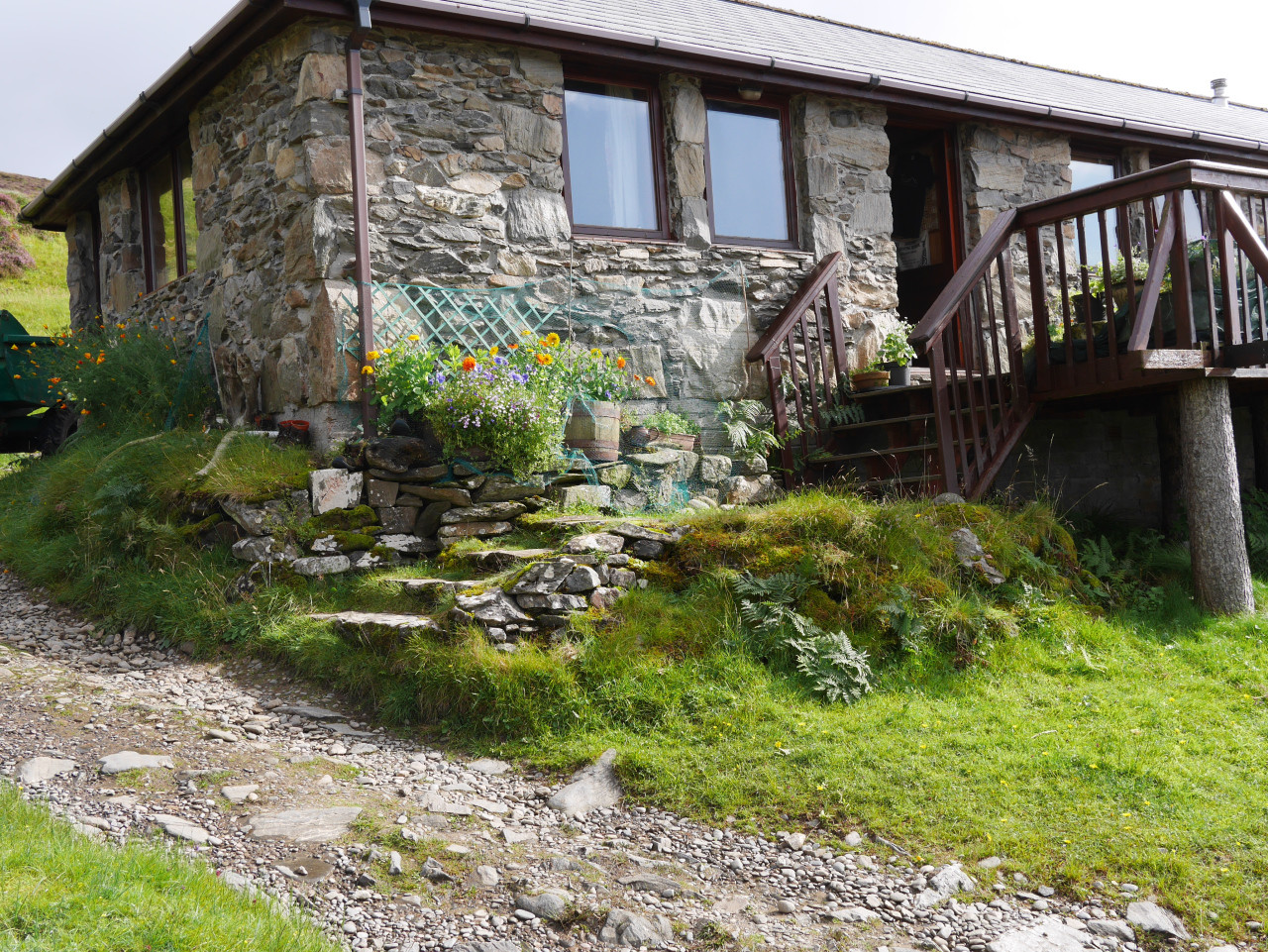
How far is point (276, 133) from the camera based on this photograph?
278 inches

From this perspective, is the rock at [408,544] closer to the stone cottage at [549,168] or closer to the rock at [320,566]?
the rock at [320,566]

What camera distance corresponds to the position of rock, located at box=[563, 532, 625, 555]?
5289mm

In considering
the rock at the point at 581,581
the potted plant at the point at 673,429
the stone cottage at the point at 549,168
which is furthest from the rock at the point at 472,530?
the potted plant at the point at 673,429

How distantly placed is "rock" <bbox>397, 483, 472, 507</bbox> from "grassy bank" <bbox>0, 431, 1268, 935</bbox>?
1.62 feet

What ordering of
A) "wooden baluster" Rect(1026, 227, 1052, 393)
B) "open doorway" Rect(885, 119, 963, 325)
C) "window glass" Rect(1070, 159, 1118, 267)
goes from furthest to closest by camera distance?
"window glass" Rect(1070, 159, 1118, 267) < "open doorway" Rect(885, 119, 963, 325) < "wooden baluster" Rect(1026, 227, 1052, 393)

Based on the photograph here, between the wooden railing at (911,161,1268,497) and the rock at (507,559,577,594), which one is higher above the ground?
the wooden railing at (911,161,1268,497)

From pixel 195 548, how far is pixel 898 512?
4230 mm

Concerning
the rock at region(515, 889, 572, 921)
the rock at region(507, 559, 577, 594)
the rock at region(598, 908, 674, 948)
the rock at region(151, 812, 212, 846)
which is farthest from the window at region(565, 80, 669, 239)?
the rock at region(598, 908, 674, 948)

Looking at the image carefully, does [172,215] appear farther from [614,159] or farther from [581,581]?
[581,581]

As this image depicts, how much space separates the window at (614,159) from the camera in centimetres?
769

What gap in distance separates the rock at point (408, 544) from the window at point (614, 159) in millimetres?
2767

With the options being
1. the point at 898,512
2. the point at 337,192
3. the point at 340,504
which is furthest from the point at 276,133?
the point at 898,512

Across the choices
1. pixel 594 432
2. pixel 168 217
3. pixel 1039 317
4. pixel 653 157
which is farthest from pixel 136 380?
pixel 1039 317

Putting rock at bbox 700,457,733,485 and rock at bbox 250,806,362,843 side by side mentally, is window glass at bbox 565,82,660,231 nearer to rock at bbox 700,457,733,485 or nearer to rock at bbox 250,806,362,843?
rock at bbox 700,457,733,485
